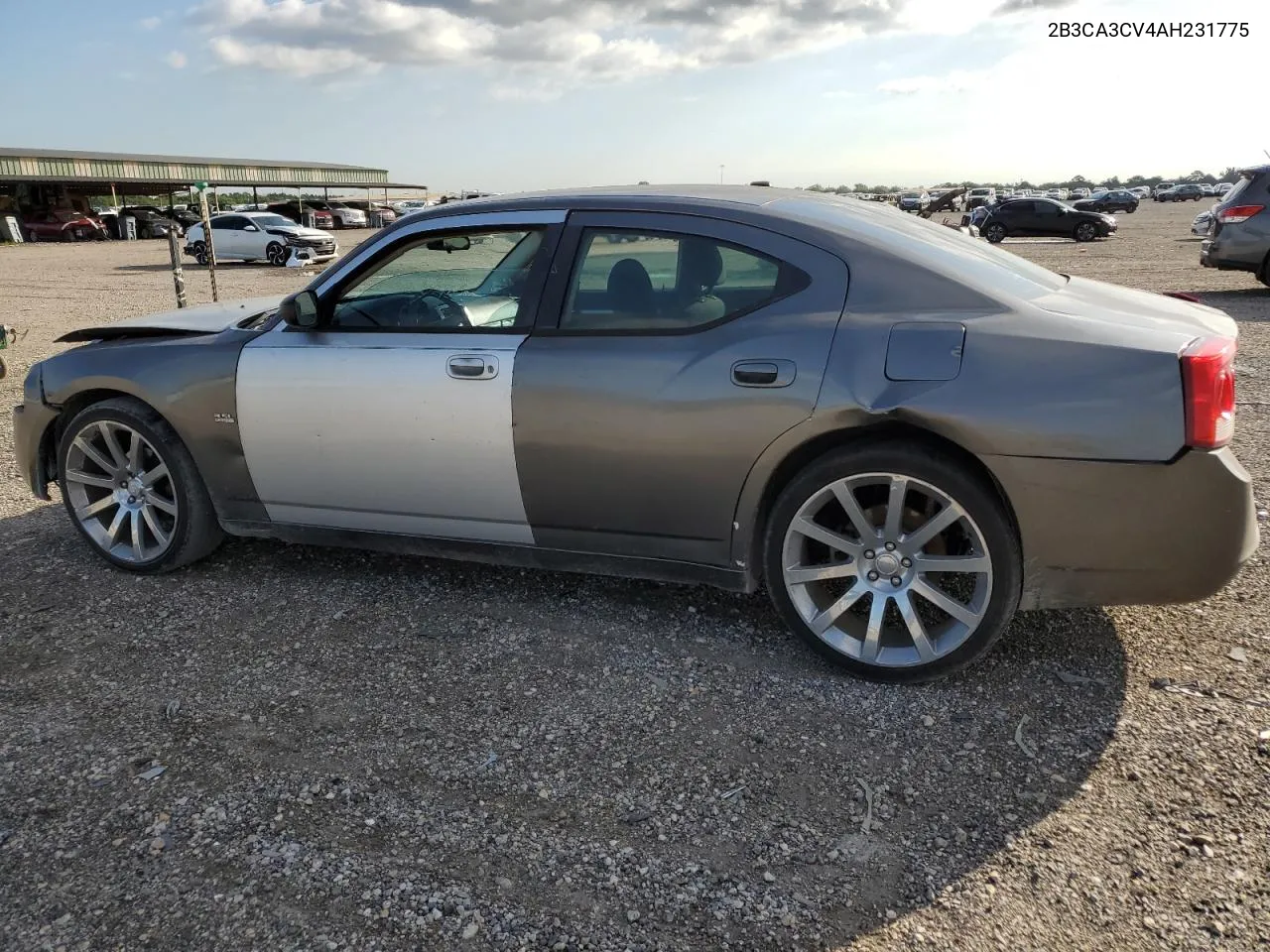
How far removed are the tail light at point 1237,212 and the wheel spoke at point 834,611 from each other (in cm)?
1304

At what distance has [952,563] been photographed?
10.5 ft

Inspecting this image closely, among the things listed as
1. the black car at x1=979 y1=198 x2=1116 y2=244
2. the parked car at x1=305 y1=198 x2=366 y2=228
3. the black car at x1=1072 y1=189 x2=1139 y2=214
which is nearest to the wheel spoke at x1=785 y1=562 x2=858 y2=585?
the black car at x1=979 y1=198 x2=1116 y2=244

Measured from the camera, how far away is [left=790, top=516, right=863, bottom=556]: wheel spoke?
331 centimetres

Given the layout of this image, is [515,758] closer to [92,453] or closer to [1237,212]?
[92,453]

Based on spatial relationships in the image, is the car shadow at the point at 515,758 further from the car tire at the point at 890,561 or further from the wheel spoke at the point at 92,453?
the wheel spoke at the point at 92,453

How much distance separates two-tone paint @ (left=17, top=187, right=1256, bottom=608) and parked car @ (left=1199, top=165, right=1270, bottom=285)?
11622 mm

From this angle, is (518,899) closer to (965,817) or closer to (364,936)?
(364,936)

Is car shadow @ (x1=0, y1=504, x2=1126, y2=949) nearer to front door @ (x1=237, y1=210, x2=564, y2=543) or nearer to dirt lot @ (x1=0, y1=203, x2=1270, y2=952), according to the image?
dirt lot @ (x1=0, y1=203, x2=1270, y2=952)

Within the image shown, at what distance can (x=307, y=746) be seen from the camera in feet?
10.0

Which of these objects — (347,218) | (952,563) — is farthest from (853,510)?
(347,218)

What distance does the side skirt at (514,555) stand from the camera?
11.7 feet

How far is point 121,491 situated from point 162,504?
26cm

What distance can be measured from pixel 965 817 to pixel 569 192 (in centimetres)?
273

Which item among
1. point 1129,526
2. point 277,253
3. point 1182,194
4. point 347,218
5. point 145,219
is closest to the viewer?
point 1129,526
